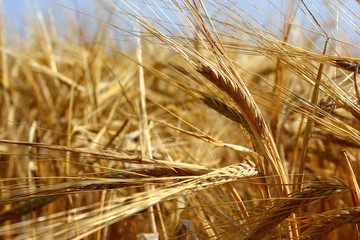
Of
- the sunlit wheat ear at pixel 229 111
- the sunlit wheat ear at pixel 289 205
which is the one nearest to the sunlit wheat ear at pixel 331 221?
the sunlit wheat ear at pixel 289 205

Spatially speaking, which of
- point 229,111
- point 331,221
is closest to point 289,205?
point 331,221

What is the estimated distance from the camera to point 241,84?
0.64 meters

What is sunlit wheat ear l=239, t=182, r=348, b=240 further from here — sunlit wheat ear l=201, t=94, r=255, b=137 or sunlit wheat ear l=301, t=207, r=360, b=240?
sunlit wheat ear l=201, t=94, r=255, b=137

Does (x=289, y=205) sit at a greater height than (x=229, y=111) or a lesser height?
lesser

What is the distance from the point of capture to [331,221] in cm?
61

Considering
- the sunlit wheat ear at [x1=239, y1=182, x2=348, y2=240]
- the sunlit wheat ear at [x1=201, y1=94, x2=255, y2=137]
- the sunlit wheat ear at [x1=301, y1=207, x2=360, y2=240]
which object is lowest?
the sunlit wheat ear at [x1=301, y1=207, x2=360, y2=240]

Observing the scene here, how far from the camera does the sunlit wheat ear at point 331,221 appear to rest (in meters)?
0.60

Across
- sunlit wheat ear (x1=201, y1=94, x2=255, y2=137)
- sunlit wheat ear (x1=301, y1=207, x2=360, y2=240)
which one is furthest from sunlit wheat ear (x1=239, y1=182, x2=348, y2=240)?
sunlit wheat ear (x1=201, y1=94, x2=255, y2=137)

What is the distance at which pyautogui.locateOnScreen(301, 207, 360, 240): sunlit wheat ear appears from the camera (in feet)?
1.96

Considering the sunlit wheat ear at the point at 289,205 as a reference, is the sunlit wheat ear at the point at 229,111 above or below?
above

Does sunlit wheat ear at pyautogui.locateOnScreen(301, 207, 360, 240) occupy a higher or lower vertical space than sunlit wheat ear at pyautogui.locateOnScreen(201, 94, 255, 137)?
lower

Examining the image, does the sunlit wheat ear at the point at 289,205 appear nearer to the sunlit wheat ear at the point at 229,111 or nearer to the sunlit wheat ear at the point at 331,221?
the sunlit wheat ear at the point at 331,221

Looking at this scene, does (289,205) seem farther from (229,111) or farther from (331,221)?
(229,111)

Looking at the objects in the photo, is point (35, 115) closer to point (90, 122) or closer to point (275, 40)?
point (90, 122)
